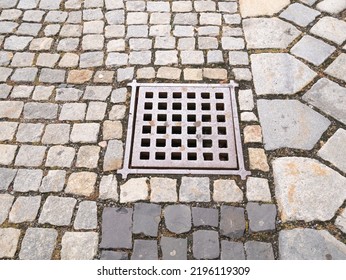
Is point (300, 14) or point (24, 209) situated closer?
point (24, 209)

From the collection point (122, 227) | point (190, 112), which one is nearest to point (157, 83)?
point (190, 112)

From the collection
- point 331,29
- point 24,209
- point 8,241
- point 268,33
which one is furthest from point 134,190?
point 331,29

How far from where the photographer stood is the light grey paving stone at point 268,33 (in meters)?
3.54

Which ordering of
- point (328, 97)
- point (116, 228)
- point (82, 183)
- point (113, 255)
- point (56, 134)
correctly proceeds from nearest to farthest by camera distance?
point (113, 255) < point (116, 228) < point (82, 183) < point (56, 134) < point (328, 97)

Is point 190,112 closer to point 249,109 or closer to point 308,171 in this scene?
point 249,109

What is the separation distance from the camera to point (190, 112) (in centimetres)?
308

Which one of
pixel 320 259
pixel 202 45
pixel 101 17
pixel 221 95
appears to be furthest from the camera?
pixel 101 17

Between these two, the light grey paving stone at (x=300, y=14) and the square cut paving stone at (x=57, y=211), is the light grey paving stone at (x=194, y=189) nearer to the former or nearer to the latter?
the square cut paving stone at (x=57, y=211)

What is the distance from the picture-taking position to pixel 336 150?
2783mm

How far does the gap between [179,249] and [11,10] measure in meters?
3.03

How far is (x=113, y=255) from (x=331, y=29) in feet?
9.10

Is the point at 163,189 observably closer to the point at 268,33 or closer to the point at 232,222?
the point at 232,222

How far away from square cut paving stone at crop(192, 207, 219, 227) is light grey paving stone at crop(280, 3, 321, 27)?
213 cm

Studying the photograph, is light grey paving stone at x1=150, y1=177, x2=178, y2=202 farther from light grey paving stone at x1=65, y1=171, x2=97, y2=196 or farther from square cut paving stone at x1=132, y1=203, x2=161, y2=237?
light grey paving stone at x1=65, y1=171, x2=97, y2=196
